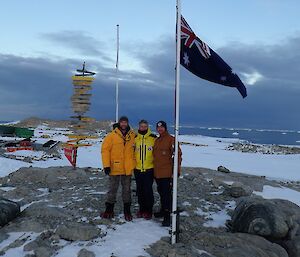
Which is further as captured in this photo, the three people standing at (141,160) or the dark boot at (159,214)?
the dark boot at (159,214)

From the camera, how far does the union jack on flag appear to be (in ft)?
25.0

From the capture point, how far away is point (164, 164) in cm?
854

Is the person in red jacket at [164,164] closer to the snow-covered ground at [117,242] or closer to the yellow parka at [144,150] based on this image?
the yellow parka at [144,150]

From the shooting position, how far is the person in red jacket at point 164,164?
27.9ft

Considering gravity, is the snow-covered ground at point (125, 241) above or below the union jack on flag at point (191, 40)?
below

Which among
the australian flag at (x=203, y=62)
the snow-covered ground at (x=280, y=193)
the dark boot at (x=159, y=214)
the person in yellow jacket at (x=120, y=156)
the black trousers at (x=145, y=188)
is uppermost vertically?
the australian flag at (x=203, y=62)

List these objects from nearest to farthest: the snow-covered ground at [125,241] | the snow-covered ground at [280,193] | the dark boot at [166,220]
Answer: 1. the snow-covered ground at [125,241]
2. the dark boot at [166,220]
3. the snow-covered ground at [280,193]

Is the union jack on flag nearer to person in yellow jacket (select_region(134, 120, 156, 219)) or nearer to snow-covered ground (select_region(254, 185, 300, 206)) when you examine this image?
person in yellow jacket (select_region(134, 120, 156, 219))

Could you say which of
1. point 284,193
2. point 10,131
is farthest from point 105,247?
point 10,131

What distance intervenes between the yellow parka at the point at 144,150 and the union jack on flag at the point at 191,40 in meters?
2.17

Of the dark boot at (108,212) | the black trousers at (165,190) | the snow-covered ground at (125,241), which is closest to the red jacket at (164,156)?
the black trousers at (165,190)

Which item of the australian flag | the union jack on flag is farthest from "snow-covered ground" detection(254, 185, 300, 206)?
the union jack on flag

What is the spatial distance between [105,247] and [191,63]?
3.82m

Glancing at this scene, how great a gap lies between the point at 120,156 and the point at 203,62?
2683 millimetres
